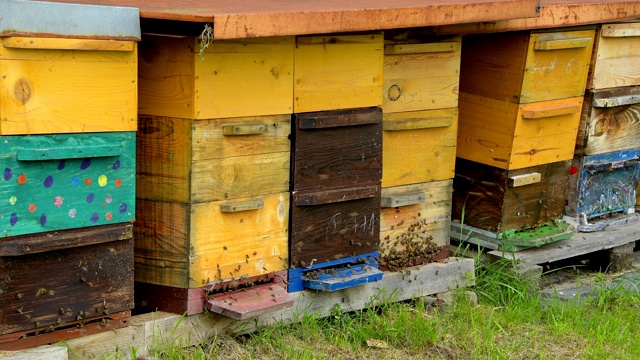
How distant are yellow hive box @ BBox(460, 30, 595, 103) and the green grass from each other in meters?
1.12

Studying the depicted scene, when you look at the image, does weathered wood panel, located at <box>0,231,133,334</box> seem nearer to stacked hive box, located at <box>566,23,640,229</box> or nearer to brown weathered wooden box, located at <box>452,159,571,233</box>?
brown weathered wooden box, located at <box>452,159,571,233</box>

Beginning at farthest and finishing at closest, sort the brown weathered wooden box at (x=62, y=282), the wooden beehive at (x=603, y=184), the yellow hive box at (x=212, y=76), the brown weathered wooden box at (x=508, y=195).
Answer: the wooden beehive at (x=603, y=184) → the brown weathered wooden box at (x=508, y=195) → the yellow hive box at (x=212, y=76) → the brown weathered wooden box at (x=62, y=282)

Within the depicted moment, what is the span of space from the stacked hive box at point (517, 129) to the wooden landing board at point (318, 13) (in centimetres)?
81

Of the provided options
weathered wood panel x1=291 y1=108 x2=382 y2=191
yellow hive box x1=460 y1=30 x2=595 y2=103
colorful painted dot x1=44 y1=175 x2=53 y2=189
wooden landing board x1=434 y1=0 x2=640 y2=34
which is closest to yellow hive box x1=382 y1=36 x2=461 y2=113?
wooden landing board x1=434 y1=0 x2=640 y2=34

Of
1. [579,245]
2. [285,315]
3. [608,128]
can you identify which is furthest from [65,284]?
[608,128]

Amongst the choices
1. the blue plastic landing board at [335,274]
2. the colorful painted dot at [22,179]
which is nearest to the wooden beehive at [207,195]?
the blue plastic landing board at [335,274]

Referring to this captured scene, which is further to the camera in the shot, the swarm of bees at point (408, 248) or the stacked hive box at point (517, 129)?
the stacked hive box at point (517, 129)

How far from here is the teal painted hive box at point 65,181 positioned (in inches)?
148

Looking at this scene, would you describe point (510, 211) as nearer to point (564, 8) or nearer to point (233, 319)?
point (564, 8)

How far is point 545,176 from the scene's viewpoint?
636 cm

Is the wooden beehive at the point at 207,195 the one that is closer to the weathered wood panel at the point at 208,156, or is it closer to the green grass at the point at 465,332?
the weathered wood panel at the point at 208,156

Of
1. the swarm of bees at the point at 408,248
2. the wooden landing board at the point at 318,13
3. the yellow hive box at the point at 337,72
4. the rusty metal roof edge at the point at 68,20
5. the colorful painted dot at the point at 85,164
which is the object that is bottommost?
the swarm of bees at the point at 408,248

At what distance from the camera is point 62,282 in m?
4.03

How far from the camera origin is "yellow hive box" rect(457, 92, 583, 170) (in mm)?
6000
